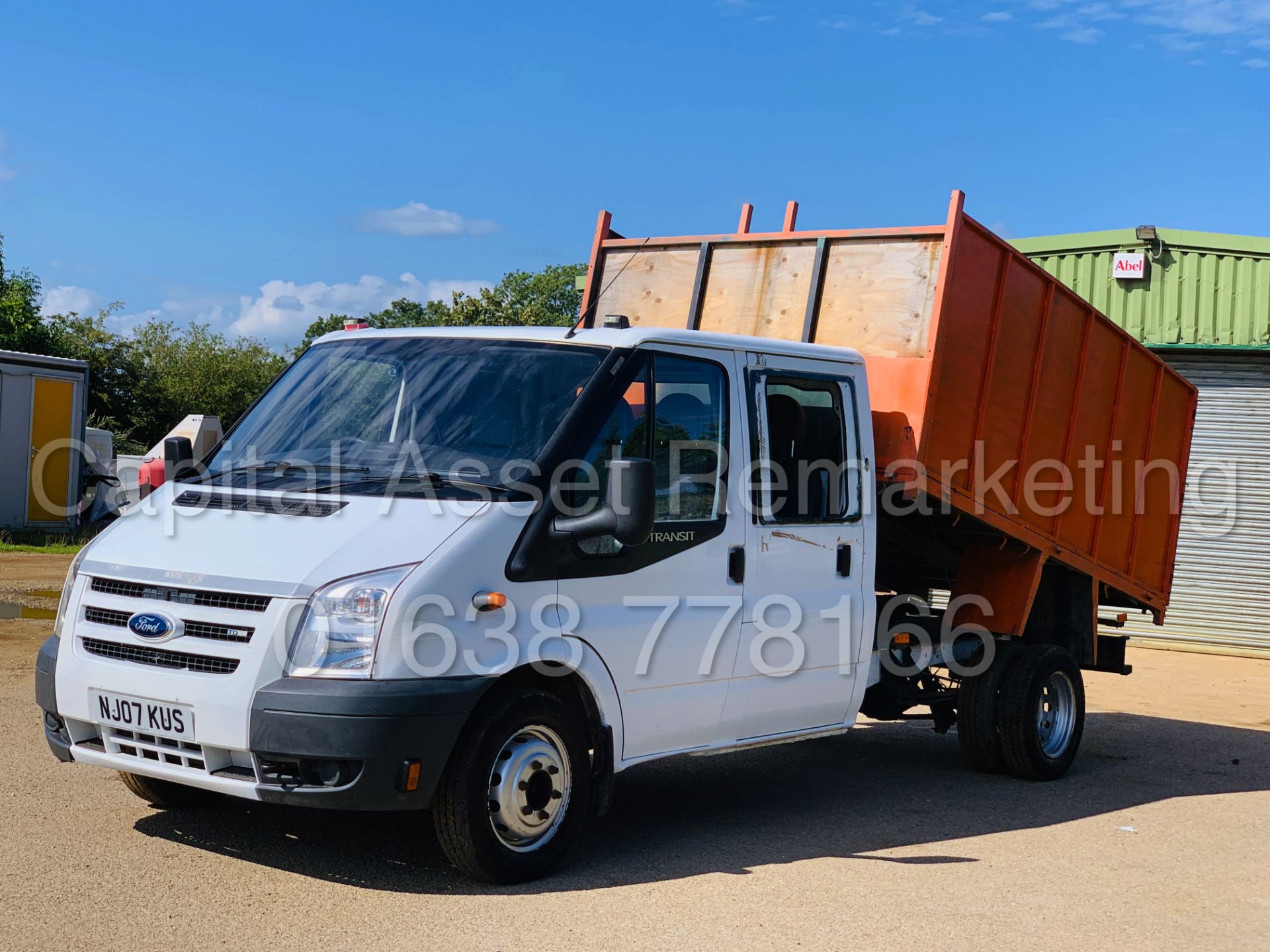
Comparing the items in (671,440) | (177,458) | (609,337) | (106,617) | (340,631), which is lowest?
(106,617)

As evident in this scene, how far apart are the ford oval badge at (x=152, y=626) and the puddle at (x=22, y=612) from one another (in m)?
8.43

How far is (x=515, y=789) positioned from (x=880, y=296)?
3719 millimetres

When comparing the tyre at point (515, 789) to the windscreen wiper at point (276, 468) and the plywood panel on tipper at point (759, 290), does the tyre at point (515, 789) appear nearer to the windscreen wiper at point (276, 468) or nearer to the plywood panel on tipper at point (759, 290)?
the windscreen wiper at point (276, 468)

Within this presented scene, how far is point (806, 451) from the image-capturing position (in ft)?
22.5

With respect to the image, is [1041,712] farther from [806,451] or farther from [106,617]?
[106,617]

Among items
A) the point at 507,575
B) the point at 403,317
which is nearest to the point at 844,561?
the point at 507,575

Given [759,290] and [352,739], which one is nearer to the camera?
[352,739]

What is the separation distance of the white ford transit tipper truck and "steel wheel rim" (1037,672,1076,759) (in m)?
1.42

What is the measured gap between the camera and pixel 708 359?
6402mm

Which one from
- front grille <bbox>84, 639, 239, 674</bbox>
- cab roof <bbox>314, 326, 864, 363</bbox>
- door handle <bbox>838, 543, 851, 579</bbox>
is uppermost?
cab roof <bbox>314, 326, 864, 363</bbox>

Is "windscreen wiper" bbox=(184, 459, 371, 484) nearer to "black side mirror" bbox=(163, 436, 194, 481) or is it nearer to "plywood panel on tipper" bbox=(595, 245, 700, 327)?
"black side mirror" bbox=(163, 436, 194, 481)

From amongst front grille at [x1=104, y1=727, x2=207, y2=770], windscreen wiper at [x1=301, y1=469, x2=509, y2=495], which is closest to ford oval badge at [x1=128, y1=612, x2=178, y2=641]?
front grille at [x1=104, y1=727, x2=207, y2=770]

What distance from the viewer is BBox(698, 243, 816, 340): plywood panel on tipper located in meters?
8.24

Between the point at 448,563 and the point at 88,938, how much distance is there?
1.76 metres
